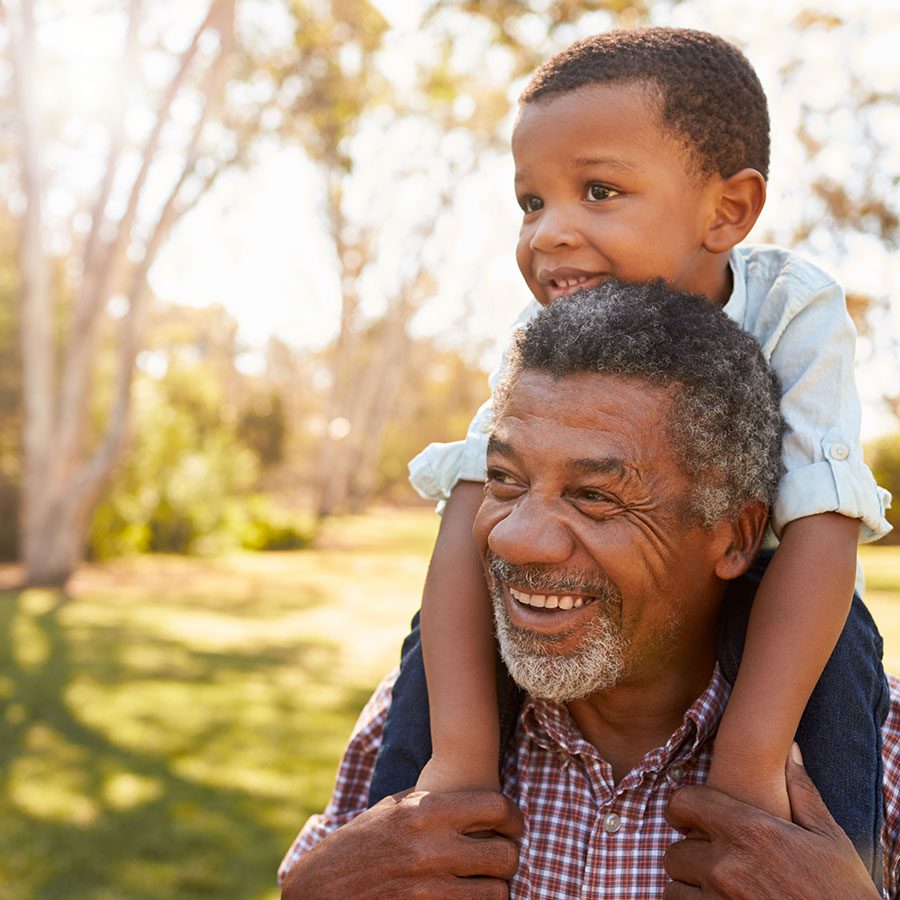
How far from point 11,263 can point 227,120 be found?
34.0ft

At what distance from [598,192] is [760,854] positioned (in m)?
1.31

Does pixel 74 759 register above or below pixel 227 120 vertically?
below

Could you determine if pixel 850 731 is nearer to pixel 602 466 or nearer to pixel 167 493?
pixel 602 466

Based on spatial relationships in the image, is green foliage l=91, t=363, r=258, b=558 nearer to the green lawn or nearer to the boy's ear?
the green lawn

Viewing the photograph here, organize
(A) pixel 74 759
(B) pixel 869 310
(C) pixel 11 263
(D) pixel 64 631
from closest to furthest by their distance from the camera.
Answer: (A) pixel 74 759
(D) pixel 64 631
(B) pixel 869 310
(C) pixel 11 263

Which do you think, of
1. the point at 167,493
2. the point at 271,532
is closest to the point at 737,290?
the point at 167,493

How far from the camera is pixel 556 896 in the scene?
81.4 inches

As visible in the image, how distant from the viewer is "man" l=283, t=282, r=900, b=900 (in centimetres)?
196

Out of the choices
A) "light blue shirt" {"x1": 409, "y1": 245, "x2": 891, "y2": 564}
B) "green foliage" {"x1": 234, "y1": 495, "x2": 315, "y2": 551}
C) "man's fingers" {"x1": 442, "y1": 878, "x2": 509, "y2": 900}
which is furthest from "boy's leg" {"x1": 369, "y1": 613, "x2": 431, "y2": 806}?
"green foliage" {"x1": 234, "y1": 495, "x2": 315, "y2": 551}

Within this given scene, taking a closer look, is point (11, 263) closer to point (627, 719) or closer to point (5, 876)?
point (5, 876)

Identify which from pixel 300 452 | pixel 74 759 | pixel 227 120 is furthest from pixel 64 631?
pixel 300 452

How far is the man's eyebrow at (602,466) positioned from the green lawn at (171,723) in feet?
14.4

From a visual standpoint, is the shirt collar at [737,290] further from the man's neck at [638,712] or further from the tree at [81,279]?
the tree at [81,279]

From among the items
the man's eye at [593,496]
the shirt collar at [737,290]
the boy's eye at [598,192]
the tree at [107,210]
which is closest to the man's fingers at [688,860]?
the man's eye at [593,496]
